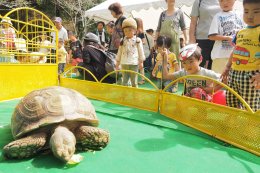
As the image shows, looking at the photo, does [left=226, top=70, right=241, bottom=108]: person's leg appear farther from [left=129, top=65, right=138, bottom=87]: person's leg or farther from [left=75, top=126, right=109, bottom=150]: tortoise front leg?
[left=129, top=65, right=138, bottom=87]: person's leg

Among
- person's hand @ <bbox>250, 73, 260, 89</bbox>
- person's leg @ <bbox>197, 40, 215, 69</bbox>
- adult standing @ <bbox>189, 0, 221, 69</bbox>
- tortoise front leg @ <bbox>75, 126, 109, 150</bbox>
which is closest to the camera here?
tortoise front leg @ <bbox>75, 126, 109, 150</bbox>

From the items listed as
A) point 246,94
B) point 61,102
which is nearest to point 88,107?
point 61,102

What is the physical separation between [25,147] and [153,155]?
107 centimetres

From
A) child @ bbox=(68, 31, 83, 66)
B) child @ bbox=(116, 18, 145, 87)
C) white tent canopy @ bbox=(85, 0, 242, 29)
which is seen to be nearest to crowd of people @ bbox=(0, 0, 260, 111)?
child @ bbox=(116, 18, 145, 87)

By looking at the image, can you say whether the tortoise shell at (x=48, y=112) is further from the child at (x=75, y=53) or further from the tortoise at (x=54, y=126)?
the child at (x=75, y=53)

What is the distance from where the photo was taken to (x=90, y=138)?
2.27 meters

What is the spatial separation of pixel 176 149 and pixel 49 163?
1144 mm

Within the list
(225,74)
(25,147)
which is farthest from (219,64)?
(25,147)

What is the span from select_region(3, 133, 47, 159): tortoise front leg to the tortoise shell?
77 mm

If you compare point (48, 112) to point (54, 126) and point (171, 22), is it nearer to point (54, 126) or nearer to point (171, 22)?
point (54, 126)

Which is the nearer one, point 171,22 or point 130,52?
point 130,52

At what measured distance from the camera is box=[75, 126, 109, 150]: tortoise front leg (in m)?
2.26

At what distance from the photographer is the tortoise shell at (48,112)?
6.95 ft

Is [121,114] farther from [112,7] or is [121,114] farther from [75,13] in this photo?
[75,13]
